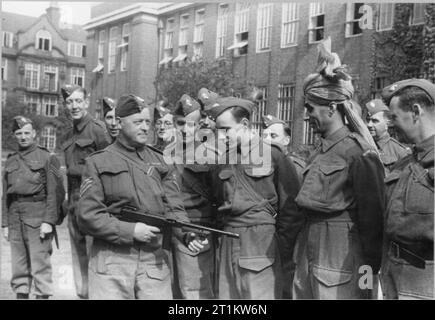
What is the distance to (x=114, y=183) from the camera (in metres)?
4.08

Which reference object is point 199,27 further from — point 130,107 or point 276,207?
point 276,207

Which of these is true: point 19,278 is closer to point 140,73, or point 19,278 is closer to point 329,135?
point 140,73

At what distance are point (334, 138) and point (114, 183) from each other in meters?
1.50

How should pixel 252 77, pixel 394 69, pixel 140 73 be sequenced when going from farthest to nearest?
1. pixel 394 69
2. pixel 252 77
3. pixel 140 73

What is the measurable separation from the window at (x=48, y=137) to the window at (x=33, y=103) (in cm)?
23

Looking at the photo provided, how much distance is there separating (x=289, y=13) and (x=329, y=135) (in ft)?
8.41

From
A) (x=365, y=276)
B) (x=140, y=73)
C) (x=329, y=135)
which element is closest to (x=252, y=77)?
(x=140, y=73)

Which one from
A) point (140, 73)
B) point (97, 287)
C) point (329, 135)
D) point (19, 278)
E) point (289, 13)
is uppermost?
point (289, 13)

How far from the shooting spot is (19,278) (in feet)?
20.6

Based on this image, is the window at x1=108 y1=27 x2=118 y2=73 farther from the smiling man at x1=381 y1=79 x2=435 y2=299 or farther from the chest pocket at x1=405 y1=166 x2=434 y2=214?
the chest pocket at x1=405 y1=166 x2=434 y2=214

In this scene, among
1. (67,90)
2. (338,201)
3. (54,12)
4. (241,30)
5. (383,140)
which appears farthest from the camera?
(241,30)

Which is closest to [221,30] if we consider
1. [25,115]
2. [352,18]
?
[352,18]

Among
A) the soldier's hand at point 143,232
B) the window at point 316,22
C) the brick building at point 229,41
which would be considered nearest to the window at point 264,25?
the brick building at point 229,41

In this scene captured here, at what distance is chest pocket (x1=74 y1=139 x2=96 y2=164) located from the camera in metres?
6.02
